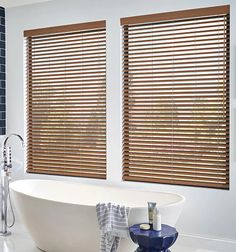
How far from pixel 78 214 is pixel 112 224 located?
35 centimetres

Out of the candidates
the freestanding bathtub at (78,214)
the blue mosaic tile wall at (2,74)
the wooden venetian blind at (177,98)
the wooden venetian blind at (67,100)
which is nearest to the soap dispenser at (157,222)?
the freestanding bathtub at (78,214)

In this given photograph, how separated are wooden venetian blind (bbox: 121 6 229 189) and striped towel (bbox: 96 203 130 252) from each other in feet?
3.37

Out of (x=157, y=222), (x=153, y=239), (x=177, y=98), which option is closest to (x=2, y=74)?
(x=177, y=98)

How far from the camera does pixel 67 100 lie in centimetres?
463

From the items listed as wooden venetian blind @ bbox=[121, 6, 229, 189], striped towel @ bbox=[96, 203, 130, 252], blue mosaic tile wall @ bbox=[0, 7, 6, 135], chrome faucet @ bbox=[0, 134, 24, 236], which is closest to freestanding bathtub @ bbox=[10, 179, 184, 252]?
striped towel @ bbox=[96, 203, 130, 252]

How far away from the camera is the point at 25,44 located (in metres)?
4.94

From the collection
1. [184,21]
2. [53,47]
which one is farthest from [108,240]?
[53,47]

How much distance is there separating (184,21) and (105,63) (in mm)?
Result: 1043

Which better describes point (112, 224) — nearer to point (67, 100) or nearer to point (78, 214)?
point (78, 214)

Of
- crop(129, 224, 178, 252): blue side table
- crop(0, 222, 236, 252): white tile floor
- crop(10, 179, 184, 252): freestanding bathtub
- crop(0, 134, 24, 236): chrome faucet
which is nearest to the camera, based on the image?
crop(129, 224, 178, 252): blue side table

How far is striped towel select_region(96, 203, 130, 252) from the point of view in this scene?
3.09m

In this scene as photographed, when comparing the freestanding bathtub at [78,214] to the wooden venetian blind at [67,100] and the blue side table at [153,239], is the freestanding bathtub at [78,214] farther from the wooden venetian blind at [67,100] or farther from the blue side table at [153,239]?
the wooden venetian blind at [67,100]

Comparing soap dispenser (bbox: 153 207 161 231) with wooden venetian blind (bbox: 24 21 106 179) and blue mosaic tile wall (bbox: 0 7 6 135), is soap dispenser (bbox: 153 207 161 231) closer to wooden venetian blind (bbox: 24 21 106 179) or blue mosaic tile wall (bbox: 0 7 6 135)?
wooden venetian blind (bbox: 24 21 106 179)

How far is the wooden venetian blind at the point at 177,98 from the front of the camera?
373 cm
